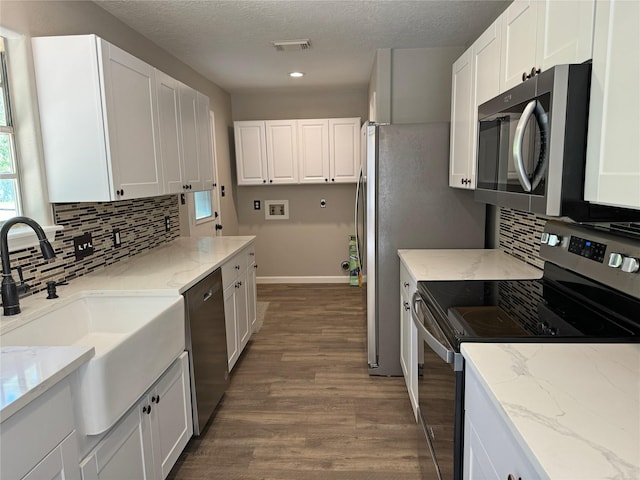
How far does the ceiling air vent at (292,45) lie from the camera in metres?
3.08

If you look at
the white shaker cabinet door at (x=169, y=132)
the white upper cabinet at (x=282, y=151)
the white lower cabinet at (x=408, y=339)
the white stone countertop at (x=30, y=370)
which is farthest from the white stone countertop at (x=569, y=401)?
the white upper cabinet at (x=282, y=151)

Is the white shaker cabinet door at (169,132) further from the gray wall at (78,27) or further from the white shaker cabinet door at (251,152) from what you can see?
the white shaker cabinet door at (251,152)

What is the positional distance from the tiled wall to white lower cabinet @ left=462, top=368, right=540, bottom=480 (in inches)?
46.1

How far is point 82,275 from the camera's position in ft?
7.25

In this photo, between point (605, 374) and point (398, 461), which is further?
point (398, 461)

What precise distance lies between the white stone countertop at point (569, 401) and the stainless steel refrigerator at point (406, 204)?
1.54 m

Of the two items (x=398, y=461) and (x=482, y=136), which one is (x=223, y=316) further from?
(x=482, y=136)

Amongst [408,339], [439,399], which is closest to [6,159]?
[439,399]

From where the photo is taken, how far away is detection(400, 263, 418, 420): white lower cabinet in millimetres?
2182

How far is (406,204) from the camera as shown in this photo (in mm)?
2707

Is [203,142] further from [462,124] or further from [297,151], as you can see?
[462,124]

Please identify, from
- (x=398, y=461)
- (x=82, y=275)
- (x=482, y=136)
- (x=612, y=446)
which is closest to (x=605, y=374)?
(x=612, y=446)

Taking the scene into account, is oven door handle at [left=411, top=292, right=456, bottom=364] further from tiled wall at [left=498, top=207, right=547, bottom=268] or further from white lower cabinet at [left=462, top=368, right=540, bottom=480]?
tiled wall at [left=498, top=207, right=547, bottom=268]

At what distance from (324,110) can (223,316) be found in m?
3.34
